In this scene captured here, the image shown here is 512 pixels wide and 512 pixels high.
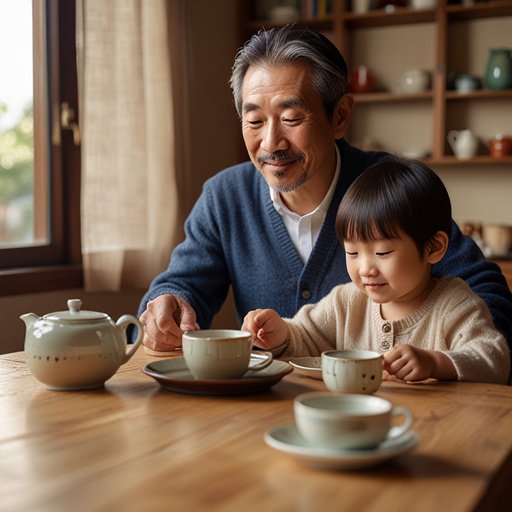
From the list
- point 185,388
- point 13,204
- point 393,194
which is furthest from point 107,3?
point 185,388

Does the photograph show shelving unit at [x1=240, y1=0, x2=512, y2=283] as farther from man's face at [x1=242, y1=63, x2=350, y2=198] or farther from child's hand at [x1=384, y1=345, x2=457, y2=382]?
child's hand at [x1=384, y1=345, x2=457, y2=382]

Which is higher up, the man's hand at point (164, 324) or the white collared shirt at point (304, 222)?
the white collared shirt at point (304, 222)

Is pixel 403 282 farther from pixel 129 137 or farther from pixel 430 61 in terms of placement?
pixel 430 61

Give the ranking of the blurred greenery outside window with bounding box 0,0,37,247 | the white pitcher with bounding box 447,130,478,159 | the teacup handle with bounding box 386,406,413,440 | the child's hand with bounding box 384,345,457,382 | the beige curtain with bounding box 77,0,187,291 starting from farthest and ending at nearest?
the white pitcher with bounding box 447,130,478,159
the beige curtain with bounding box 77,0,187,291
the blurred greenery outside window with bounding box 0,0,37,247
the child's hand with bounding box 384,345,457,382
the teacup handle with bounding box 386,406,413,440

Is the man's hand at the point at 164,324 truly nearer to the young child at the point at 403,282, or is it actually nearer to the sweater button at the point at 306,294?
the young child at the point at 403,282

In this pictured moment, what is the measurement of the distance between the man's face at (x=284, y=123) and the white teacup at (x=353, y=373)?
85cm

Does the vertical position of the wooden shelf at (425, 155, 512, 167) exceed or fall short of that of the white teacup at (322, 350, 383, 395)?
it exceeds it

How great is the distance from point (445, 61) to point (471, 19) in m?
0.29

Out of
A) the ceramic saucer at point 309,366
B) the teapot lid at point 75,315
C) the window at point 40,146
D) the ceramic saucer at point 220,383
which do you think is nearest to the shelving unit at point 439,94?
the window at point 40,146

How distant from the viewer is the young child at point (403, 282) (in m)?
1.53

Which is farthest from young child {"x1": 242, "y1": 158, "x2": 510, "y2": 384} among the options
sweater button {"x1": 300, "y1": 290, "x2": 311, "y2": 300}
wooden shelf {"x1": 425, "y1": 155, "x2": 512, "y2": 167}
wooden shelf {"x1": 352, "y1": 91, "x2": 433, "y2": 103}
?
wooden shelf {"x1": 352, "y1": 91, "x2": 433, "y2": 103}

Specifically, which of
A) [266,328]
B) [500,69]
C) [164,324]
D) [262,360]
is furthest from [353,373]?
[500,69]

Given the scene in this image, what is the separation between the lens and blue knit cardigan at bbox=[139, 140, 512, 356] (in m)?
2.05

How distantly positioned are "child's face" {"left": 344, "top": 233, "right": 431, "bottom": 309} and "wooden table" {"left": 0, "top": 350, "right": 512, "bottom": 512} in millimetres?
244
